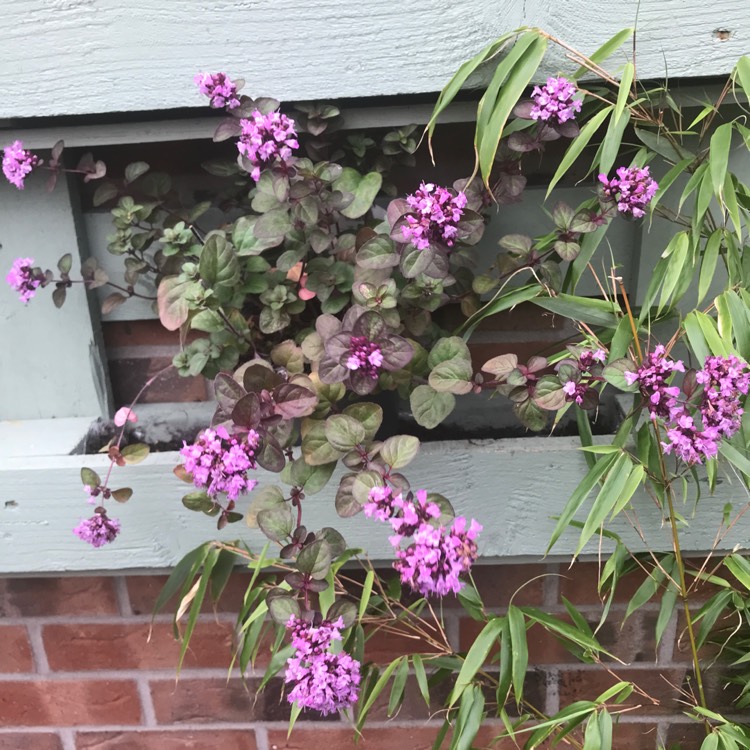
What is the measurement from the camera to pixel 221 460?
2.20 feet

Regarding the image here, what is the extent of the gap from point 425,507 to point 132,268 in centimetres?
56

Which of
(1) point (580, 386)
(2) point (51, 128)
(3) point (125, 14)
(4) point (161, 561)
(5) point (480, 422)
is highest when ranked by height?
(3) point (125, 14)

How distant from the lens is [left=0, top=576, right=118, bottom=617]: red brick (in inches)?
40.6

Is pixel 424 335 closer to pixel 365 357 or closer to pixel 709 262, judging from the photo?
pixel 365 357

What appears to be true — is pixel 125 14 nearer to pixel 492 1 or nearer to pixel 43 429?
pixel 492 1

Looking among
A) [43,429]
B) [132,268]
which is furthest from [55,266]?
[43,429]

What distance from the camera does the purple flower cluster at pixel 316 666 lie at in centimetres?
67

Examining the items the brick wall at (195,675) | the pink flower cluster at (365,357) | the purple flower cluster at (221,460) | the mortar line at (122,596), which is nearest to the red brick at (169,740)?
the brick wall at (195,675)

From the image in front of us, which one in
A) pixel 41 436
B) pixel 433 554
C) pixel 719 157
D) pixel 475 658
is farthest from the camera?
pixel 41 436

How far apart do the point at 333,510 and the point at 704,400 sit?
48cm

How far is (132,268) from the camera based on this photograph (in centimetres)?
93

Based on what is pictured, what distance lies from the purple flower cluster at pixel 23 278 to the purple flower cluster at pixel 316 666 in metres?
0.58

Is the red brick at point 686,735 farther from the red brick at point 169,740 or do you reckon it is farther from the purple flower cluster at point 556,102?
the purple flower cluster at point 556,102

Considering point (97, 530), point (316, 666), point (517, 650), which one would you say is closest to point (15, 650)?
point (97, 530)
